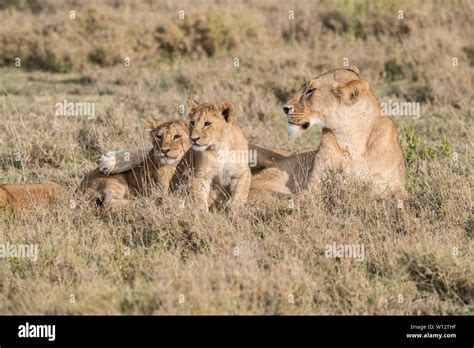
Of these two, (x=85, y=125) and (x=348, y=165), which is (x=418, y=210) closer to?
(x=348, y=165)

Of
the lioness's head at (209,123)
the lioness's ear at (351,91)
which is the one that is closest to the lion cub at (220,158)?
the lioness's head at (209,123)

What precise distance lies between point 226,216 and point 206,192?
13.7 inches

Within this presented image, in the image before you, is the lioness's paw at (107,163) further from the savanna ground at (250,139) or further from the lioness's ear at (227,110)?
the lioness's ear at (227,110)

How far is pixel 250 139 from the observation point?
9430 mm

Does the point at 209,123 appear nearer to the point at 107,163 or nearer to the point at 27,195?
the point at 107,163

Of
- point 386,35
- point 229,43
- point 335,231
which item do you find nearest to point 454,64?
point 386,35

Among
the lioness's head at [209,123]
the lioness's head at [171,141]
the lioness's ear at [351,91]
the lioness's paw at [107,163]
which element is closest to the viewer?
the lioness's ear at [351,91]

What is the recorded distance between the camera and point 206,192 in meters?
6.81

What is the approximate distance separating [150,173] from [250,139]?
2247mm

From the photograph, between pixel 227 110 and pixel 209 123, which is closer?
pixel 209 123

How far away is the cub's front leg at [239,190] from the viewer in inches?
266

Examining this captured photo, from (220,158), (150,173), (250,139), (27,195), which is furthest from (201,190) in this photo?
(250,139)

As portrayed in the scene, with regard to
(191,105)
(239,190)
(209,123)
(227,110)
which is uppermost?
(191,105)

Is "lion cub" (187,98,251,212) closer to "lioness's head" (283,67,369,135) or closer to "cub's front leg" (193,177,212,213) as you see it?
"cub's front leg" (193,177,212,213)
